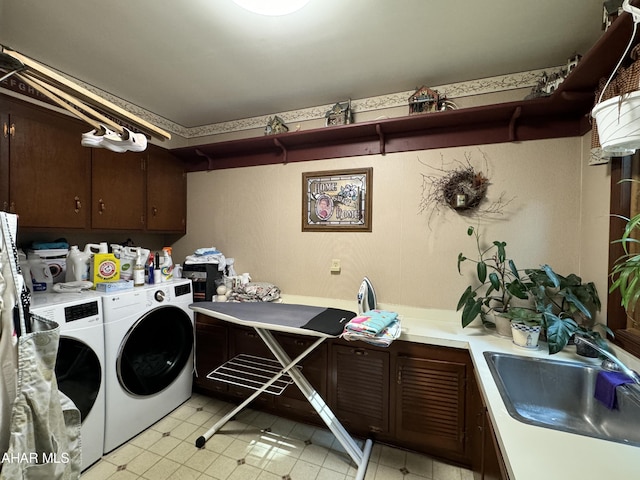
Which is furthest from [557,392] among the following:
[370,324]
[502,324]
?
[370,324]

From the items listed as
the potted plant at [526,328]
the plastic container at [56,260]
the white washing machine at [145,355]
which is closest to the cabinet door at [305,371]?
the white washing machine at [145,355]

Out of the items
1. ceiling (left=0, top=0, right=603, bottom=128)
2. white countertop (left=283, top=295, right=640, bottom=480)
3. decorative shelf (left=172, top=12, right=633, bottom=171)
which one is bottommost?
white countertop (left=283, top=295, right=640, bottom=480)

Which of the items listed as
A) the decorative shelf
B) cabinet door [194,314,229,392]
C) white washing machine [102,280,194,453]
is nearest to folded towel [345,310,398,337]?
cabinet door [194,314,229,392]

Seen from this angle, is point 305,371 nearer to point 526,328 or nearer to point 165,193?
point 526,328

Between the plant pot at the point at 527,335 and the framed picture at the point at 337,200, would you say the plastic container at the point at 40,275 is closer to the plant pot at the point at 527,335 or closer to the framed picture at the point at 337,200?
the framed picture at the point at 337,200

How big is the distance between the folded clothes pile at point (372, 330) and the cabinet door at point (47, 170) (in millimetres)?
2114

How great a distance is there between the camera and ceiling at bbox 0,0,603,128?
138 centimetres

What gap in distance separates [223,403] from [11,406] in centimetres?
184

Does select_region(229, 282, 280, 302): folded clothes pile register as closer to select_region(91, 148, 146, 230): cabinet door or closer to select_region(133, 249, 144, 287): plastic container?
select_region(133, 249, 144, 287): plastic container

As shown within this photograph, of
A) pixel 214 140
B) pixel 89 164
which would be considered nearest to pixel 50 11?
pixel 89 164

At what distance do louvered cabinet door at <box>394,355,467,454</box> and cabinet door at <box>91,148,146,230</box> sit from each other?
2.45 metres

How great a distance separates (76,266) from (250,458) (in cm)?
179

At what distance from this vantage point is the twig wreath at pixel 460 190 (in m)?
1.96

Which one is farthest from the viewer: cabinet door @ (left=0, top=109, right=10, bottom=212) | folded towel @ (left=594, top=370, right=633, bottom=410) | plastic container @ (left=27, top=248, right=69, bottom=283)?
plastic container @ (left=27, top=248, right=69, bottom=283)
